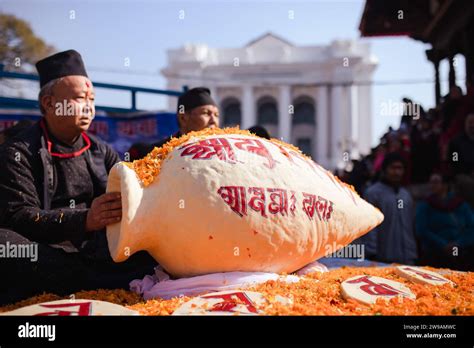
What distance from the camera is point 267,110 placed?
4306cm

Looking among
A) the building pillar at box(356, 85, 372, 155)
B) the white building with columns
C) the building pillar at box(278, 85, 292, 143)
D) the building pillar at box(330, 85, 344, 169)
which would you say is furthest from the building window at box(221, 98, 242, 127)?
the building pillar at box(356, 85, 372, 155)

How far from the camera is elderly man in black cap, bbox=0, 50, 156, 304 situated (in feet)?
6.57

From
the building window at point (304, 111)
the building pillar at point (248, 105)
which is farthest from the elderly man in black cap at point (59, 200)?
the building window at point (304, 111)

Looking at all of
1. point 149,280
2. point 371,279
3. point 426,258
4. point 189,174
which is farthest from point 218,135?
point 426,258

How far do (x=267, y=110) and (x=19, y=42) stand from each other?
94.5ft

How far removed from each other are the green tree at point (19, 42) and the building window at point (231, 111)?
82.4 ft

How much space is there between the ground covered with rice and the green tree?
44.8ft

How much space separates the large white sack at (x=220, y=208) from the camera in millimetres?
1872

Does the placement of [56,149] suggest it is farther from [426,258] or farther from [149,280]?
[426,258]

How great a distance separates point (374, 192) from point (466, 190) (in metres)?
1.27

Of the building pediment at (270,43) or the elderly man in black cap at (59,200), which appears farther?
the building pediment at (270,43)

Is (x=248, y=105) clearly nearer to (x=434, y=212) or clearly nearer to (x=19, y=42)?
(x=19, y=42)

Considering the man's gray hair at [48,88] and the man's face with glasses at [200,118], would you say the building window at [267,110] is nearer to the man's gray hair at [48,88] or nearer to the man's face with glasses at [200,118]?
the man's face with glasses at [200,118]
